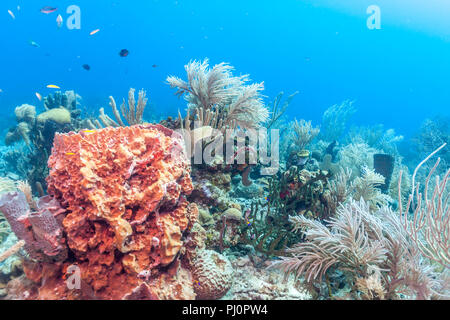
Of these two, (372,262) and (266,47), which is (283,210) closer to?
(372,262)

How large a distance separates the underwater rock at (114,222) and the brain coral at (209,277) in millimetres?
132

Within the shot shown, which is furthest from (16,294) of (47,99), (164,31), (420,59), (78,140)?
(420,59)

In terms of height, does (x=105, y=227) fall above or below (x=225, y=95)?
below

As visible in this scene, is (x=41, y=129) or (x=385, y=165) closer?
(x=41, y=129)

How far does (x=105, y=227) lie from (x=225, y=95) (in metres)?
3.90

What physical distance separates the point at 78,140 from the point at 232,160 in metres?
2.71

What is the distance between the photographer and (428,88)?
100125mm

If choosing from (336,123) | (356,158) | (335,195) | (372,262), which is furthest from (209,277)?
(336,123)

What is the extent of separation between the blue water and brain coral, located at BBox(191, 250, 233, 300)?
85935 mm

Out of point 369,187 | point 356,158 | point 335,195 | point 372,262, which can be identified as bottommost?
point 372,262

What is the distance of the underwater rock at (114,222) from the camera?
1.90 metres

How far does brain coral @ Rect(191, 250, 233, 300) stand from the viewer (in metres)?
2.34

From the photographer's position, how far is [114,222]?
187 cm
